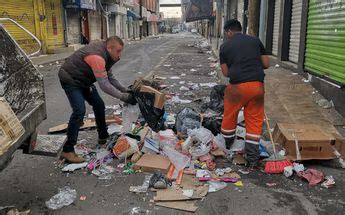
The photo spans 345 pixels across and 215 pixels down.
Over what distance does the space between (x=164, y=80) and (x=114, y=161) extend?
716 cm

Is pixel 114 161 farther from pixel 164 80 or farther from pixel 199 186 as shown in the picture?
pixel 164 80

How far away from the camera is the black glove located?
4.68 m

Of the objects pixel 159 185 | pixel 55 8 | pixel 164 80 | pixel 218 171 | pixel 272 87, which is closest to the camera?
pixel 159 185

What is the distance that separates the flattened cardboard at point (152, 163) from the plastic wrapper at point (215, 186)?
1.83ft

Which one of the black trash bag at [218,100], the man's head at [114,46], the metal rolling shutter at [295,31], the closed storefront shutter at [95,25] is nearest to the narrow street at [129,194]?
the man's head at [114,46]

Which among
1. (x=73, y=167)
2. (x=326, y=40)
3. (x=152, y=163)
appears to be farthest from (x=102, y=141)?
(x=326, y=40)

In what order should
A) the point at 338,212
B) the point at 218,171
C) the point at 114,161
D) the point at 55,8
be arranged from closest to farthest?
the point at 338,212 < the point at 218,171 < the point at 114,161 < the point at 55,8

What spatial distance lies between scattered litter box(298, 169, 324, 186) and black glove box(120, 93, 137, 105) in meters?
2.18

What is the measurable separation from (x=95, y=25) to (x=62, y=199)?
104 feet

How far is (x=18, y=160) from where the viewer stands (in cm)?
489

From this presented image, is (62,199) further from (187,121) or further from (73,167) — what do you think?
(187,121)

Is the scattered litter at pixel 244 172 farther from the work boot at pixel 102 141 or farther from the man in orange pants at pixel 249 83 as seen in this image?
the work boot at pixel 102 141

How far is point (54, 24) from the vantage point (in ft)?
78.0

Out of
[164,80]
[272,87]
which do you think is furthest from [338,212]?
[164,80]
